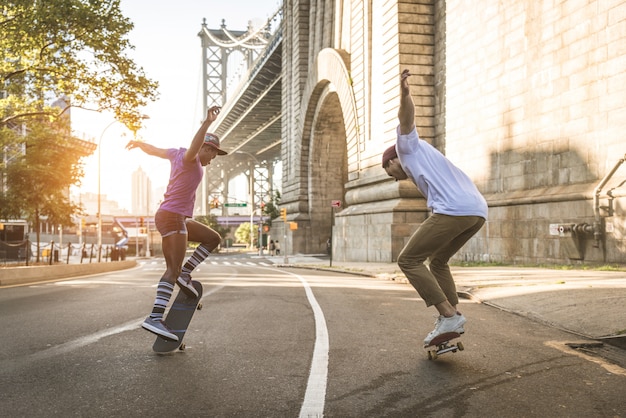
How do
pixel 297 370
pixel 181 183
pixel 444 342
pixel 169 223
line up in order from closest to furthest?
pixel 297 370, pixel 444 342, pixel 169 223, pixel 181 183

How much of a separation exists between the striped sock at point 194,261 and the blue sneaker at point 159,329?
1.72ft

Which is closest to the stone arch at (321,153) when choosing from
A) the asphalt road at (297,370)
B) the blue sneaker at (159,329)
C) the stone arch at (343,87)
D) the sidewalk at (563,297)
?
the stone arch at (343,87)

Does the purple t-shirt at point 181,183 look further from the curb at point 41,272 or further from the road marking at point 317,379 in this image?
the curb at point 41,272

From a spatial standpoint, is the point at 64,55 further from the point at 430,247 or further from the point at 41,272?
the point at 430,247

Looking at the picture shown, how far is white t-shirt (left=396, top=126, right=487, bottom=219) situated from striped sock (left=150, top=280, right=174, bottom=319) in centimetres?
219

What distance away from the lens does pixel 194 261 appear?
577cm

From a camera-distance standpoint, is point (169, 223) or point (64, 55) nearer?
point (169, 223)

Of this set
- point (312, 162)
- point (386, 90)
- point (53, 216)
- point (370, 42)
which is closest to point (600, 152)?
point (386, 90)

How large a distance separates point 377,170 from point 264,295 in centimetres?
1669

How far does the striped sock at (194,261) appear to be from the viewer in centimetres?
540

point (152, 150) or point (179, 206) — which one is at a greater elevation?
point (152, 150)

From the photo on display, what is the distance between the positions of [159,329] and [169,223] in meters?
1.00

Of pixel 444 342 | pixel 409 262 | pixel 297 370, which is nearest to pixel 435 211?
pixel 409 262

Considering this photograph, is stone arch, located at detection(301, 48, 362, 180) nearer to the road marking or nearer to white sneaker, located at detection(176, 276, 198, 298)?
the road marking
